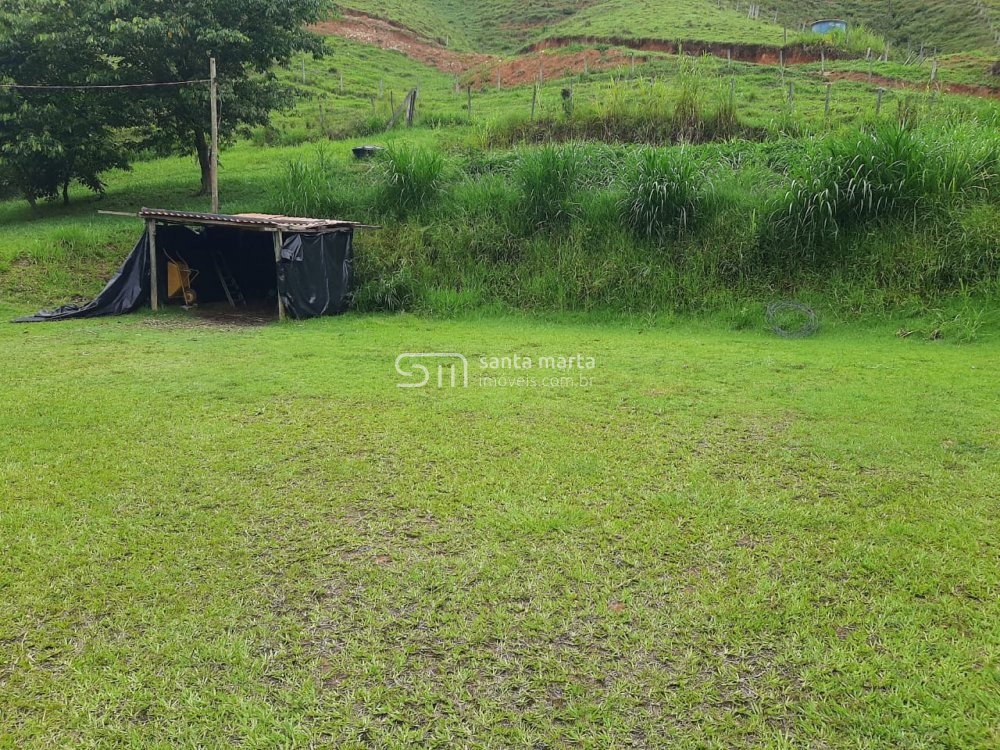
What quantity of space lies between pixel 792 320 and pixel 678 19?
29.7 m

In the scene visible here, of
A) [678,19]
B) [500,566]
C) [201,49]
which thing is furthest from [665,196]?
[678,19]

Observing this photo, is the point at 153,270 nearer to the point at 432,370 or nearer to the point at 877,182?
the point at 432,370

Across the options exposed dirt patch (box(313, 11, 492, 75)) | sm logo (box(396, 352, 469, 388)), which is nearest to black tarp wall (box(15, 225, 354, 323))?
sm logo (box(396, 352, 469, 388))

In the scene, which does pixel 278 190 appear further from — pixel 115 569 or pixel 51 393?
pixel 115 569

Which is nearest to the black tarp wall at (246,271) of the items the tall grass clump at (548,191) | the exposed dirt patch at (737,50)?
the tall grass clump at (548,191)

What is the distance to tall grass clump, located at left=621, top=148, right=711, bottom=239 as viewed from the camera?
909cm

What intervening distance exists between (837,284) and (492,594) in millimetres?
7321

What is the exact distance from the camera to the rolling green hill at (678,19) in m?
30.0

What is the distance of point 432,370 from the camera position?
19.4 ft

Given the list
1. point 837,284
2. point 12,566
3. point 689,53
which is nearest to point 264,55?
point 837,284

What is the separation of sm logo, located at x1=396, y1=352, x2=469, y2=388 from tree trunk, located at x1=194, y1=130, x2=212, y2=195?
9.70 meters

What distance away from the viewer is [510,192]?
10.2 meters

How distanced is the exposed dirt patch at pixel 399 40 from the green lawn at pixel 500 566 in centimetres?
2962

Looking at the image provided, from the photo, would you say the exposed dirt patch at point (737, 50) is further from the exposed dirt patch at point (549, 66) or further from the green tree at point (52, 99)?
the green tree at point (52, 99)
